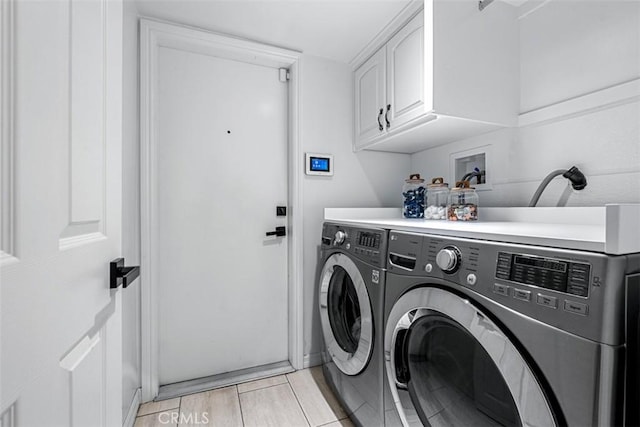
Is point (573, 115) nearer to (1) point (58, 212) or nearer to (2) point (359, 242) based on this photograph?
(2) point (359, 242)

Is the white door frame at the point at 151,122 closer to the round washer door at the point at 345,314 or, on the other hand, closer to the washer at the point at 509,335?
the round washer door at the point at 345,314

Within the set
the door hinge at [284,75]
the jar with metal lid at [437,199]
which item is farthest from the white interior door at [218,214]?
the jar with metal lid at [437,199]

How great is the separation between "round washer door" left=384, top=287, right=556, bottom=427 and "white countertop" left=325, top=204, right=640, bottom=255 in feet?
0.68

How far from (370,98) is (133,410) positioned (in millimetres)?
2307

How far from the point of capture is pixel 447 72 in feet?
4.00

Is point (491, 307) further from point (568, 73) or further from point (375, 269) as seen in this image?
point (568, 73)

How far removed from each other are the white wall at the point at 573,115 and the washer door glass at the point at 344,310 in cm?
95

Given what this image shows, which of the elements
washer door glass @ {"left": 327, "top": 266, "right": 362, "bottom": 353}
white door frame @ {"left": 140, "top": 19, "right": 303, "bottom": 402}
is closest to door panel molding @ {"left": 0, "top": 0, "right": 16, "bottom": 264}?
washer door glass @ {"left": 327, "top": 266, "right": 362, "bottom": 353}

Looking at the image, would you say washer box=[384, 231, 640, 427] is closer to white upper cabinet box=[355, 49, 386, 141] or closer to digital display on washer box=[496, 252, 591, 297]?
digital display on washer box=[496, 252, 591, 297]

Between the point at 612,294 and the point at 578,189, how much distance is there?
92 centimetres

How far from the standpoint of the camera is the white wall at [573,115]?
3.37 ft

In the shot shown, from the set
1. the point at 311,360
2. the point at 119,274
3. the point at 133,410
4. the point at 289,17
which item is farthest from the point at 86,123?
the point at 311,360

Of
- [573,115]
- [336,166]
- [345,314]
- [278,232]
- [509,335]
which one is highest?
[573,115]

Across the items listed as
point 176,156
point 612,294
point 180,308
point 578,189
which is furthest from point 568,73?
point 180,308
